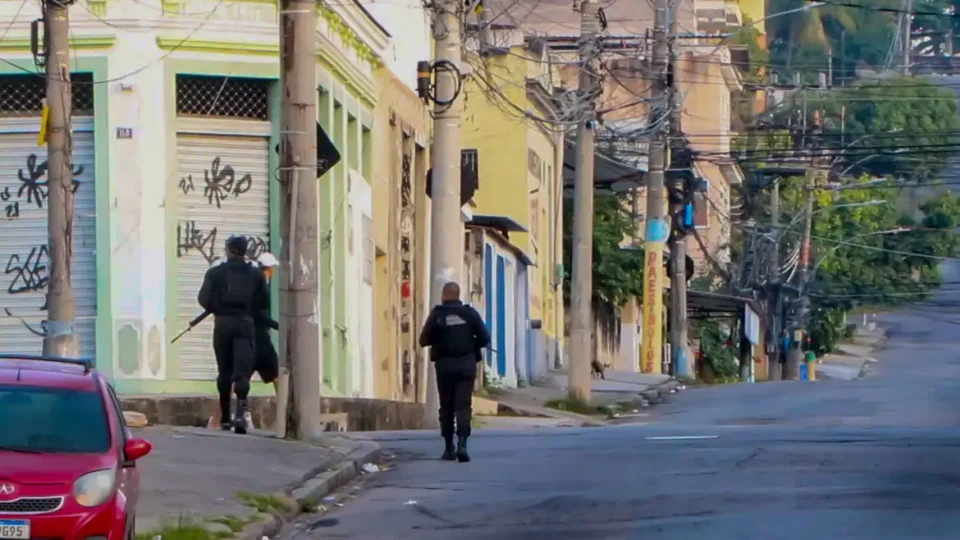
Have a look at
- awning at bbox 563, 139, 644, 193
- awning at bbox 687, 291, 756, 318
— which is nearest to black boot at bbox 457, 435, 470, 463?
awning at bbox 563, 139, 644, 193

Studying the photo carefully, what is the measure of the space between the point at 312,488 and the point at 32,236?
11.1 meters

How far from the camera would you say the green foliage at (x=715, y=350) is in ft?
214

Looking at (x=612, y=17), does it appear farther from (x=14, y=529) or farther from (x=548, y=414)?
(x=14, y=529)

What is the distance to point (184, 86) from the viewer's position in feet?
81.5

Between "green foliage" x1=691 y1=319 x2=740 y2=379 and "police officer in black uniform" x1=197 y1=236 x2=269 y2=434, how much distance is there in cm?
4705

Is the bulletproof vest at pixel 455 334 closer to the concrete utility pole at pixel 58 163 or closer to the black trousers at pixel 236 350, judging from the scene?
the black trousers at pixel 236 350

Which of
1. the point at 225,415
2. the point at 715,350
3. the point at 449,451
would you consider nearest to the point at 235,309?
the point at 225,415

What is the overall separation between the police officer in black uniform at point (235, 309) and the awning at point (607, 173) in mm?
26815

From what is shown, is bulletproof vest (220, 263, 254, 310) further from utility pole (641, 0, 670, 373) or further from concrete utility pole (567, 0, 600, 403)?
utility pole (641, 0, 670, 373)

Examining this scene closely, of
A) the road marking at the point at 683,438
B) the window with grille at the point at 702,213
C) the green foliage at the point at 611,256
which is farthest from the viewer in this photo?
the window with grille at the point at 702,213

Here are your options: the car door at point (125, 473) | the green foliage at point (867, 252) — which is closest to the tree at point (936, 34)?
the green foliage at point (867, 252)

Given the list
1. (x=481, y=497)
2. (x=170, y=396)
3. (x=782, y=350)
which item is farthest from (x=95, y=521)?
(x=782, y=350)

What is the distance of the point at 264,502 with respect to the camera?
1355 cm

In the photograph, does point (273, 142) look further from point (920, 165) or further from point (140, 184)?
point (920, 165)
